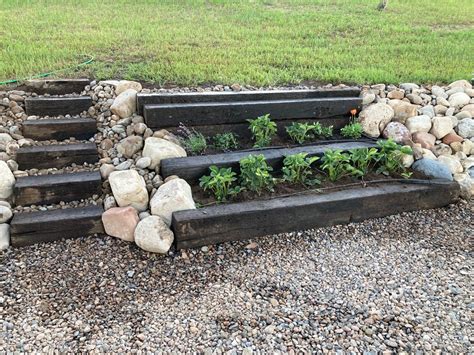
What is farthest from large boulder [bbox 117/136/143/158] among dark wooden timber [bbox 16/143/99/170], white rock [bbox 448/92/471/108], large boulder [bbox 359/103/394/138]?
white rock [bbox 448/92/471/108]

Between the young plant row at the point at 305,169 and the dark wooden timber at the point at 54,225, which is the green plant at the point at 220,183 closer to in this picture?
the young plant row at the point at 305,169

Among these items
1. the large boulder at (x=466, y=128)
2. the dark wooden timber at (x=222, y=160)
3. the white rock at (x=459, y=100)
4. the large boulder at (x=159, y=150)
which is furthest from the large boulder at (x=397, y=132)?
the large boulder at (x=159, y=150)

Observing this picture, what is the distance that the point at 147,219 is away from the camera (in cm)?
291

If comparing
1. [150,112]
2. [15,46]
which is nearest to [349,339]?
[150,112]

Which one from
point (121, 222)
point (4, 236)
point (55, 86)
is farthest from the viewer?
point (55, 86)

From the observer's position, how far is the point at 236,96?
399 cm

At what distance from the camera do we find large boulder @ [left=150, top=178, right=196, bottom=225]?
9.79ft

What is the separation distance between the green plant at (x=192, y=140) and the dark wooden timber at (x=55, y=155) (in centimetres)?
A: 71

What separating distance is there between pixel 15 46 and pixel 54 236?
3024 mm

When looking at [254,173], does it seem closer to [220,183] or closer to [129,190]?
[220,183]

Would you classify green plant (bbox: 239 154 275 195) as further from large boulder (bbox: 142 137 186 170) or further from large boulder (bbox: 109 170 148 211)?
large boulder (bbox: 109 170 148 211)

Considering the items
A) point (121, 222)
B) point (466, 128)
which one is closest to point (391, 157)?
point (466, 128)

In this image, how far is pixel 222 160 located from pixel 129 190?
2.52ft

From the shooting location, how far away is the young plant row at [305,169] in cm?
321
